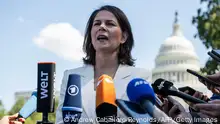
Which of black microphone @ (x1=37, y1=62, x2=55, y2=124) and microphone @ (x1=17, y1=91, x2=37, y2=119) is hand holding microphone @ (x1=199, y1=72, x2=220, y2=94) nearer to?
black microphone @ (x1=37, y1=62, x2=55, y2=124)

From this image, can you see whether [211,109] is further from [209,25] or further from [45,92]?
[209,25]

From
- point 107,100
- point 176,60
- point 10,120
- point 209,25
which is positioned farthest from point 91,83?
point 176,60

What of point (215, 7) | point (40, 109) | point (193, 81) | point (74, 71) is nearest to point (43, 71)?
point (40, 109)

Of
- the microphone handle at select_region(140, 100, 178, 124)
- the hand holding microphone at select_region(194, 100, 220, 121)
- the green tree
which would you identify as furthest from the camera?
the green tree

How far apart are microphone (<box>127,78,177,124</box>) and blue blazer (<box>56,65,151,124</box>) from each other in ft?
1.59

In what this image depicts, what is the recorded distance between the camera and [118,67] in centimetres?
240

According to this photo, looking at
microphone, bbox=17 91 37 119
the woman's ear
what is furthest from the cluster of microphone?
microphone, bbox=17 91 37 119

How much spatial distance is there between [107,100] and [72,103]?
0.75ft

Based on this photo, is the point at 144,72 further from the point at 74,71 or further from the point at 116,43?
the point at 74,71

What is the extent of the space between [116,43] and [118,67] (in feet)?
0.43

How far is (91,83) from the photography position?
2299 mm

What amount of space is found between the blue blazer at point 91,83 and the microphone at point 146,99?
48 cm

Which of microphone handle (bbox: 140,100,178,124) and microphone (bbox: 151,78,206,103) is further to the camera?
microphone (bbox: 151,78,206,103)

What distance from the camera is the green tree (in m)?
15.5
